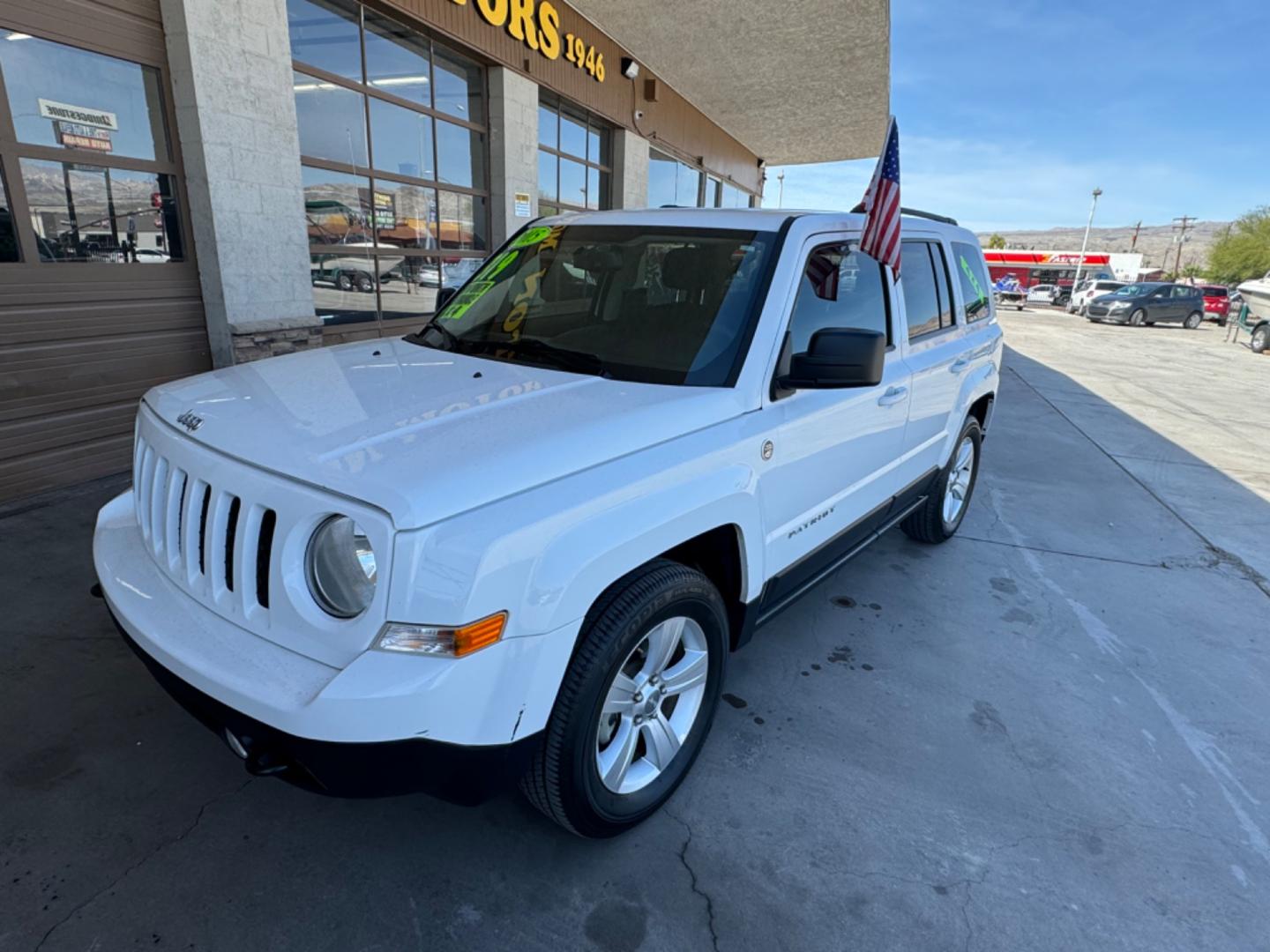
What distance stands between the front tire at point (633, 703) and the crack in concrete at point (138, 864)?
108 centimetres

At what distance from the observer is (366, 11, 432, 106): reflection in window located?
7.02 metres

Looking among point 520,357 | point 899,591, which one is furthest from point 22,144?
point 899,591

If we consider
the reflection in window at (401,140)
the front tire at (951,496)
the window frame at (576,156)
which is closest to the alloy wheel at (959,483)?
the front tire at (951,496)

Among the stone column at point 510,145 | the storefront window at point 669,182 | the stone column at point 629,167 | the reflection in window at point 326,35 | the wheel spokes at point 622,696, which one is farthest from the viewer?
the storefront window at point 669,182

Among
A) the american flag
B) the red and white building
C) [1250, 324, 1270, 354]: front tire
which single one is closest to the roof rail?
the american flag

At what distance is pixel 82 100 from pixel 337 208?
2.26 m

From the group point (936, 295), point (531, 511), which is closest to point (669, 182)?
point (936, 295)

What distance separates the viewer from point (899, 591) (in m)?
4.11

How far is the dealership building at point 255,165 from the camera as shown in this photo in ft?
15.0

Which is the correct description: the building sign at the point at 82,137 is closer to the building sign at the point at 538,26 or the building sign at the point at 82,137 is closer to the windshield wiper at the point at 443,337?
the windshield wiper at the point at 443,337

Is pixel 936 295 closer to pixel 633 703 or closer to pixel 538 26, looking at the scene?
pixel 633 703

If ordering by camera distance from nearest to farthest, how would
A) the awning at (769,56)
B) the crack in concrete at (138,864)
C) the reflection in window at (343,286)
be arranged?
the crack in concrete at (138,864), the reflection in window at (343,286), the awning at (769,56)

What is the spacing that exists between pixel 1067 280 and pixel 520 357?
72361mm

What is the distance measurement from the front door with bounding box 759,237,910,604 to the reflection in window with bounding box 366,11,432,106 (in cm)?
605
